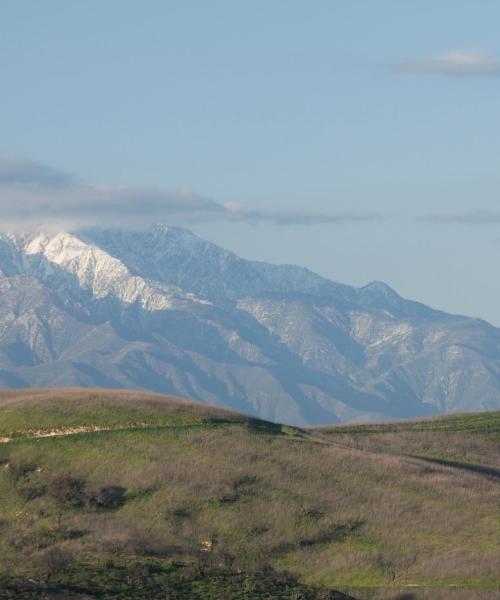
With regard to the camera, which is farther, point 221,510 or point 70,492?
point 70,492

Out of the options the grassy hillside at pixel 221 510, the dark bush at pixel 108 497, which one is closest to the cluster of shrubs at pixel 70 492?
the dark bush at pixel 108 497

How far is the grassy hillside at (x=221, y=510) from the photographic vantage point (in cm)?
6394

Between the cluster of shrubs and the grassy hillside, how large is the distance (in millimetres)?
101

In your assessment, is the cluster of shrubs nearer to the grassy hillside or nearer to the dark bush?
the dark bush

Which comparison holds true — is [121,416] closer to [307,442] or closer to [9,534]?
[307,442]

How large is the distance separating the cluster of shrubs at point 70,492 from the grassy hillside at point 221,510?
101 mm

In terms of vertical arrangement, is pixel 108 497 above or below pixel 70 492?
below

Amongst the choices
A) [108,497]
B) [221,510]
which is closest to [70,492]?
[108,497]

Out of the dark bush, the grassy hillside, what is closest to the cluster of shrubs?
the dark bush

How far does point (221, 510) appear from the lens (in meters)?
77.8

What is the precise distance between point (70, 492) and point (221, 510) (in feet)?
29.2

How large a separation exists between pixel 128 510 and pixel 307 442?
1577 centimetres

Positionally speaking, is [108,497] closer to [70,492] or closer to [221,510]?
[70,492]

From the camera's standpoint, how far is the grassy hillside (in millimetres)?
63938
